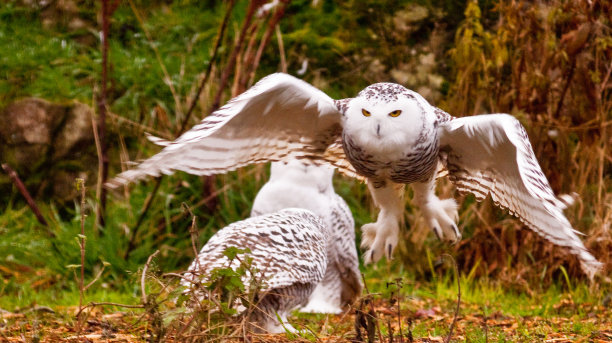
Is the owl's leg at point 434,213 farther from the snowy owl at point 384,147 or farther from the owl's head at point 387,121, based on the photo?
the owl's head at point 387,121

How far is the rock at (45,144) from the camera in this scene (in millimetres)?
7129

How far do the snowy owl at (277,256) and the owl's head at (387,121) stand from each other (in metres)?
0.83

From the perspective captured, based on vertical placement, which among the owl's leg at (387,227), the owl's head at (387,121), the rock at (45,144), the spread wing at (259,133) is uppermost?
the owl's head at (387,121)

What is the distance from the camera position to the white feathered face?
2.85 metres

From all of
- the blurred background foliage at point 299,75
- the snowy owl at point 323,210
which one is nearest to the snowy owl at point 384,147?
the blurred background foliage at point 299,75

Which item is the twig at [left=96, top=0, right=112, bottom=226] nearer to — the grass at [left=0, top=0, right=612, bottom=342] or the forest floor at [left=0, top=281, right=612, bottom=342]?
the grass at [left=0, top=0, right=612, bottom=342]

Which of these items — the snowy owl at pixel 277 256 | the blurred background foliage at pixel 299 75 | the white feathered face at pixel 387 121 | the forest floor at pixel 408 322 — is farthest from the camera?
the blurred background foliage at pixel 299 75

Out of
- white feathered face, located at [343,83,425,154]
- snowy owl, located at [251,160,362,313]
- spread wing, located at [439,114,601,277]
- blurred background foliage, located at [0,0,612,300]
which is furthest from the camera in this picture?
blurred background foliage, located at [0,0,612,300]

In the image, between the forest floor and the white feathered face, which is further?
the white feathered face

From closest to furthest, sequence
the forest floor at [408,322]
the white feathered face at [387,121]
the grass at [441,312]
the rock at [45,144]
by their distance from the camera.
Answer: the forest floor at [408,322], the white feathered face at [387,121], the grass at [441,312], the rock at [45,144]

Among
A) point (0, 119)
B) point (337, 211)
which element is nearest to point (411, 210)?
point (337, 211)

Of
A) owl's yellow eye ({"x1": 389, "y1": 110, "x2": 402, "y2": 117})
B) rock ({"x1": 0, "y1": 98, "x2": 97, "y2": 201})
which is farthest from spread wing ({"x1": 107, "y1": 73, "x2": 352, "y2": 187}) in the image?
rock ({"x1": 0, "y1": 98, "x2": 97, "y2": 201})

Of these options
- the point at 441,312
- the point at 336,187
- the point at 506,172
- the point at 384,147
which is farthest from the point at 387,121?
the point at 336,187

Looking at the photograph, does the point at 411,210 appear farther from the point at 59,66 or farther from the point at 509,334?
the point at 59,66
